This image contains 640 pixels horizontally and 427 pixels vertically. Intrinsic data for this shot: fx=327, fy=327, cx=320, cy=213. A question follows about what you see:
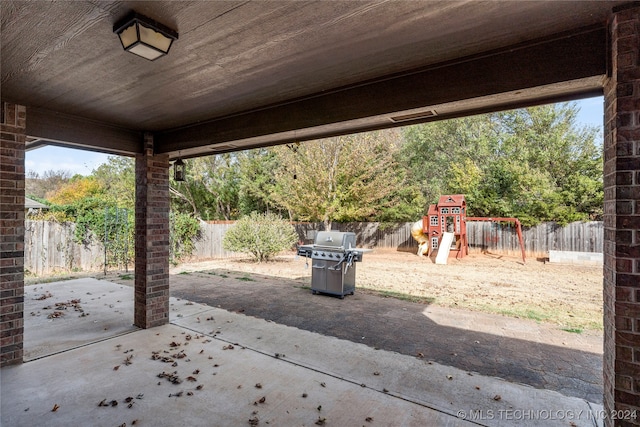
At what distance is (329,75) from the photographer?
270 centimetres

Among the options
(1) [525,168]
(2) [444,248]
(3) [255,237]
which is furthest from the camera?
(1) [525,168]

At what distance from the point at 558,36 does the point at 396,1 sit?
45.3 inches

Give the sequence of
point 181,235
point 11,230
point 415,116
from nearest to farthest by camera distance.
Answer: point 415,116, point 11,230, point 181,235

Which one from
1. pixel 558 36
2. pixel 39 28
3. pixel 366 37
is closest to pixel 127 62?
pixel 39 28

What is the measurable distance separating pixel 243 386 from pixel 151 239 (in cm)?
249

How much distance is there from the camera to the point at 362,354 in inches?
149

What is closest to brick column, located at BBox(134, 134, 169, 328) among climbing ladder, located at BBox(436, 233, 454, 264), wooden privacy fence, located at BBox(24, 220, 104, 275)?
wooden privacy fence, located at BBox(24, 220, 104, 275)

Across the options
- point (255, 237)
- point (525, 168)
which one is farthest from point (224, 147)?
point (525, 168)

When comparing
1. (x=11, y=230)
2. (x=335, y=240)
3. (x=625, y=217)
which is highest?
(x=625, y=217)

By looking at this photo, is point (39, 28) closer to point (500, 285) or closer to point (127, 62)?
point (127, 62)

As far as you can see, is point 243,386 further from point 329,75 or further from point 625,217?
point 625,217

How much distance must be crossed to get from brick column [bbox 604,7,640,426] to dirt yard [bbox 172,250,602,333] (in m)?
3.71

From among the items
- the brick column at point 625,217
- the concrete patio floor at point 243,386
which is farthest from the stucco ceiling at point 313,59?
the concrete patio floor at point 243,386

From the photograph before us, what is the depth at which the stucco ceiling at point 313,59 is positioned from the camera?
6.06 feet
